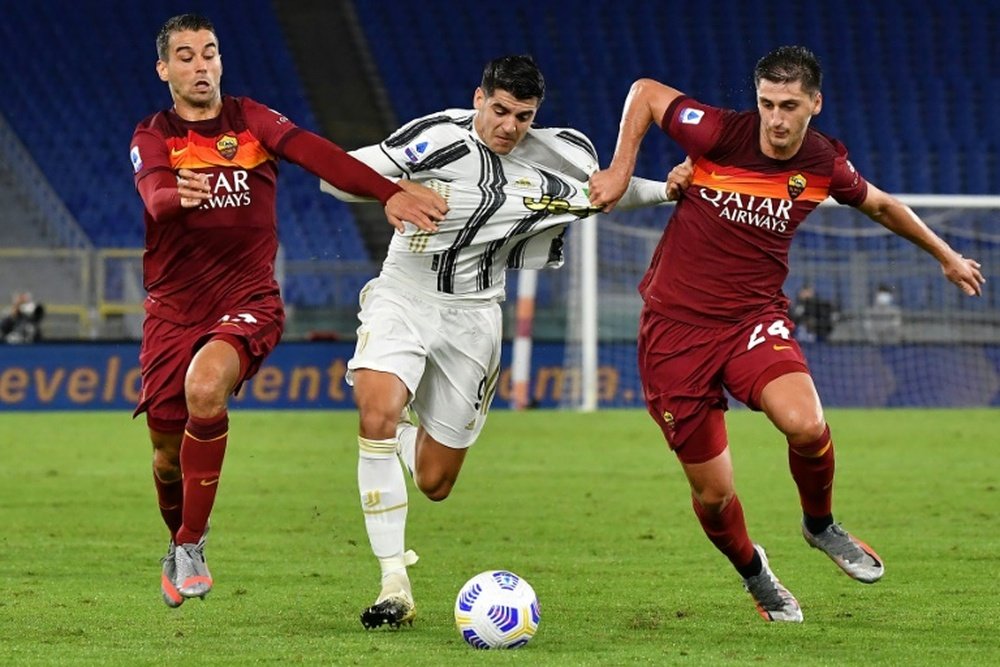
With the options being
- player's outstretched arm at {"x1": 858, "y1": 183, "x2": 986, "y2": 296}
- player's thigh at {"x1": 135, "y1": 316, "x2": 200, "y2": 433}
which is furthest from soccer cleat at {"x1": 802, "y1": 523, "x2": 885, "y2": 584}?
player's thigh at {"x1": 135, "y1": 316, "x2": 200, "y2": 433}

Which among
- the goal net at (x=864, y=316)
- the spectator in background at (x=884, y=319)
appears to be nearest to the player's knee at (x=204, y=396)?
the goal net at (x=864, y=316)

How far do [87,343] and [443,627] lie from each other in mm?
14764

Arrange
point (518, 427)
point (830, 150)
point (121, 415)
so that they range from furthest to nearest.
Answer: point (121, 415) → point (518, 427) → point (830, 150)

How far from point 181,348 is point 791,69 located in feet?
9.03

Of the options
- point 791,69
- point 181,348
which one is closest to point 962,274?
point 791,69

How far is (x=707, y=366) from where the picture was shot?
678 cm

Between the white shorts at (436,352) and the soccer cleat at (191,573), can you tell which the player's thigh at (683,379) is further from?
the soccer cleat at (191,573)

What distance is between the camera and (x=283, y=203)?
1006 inches

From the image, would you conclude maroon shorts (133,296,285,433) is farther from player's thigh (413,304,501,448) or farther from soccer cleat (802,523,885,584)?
soccer cleat (802,523,885,584)

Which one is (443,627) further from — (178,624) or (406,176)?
Answer: (406,176)

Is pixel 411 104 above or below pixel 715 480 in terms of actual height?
above

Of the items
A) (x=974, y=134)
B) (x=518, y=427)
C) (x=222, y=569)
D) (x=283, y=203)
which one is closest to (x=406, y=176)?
(x=222, y=569)

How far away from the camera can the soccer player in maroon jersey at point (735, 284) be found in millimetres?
6699

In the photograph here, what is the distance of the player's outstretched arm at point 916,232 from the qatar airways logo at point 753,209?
0.39 metres
